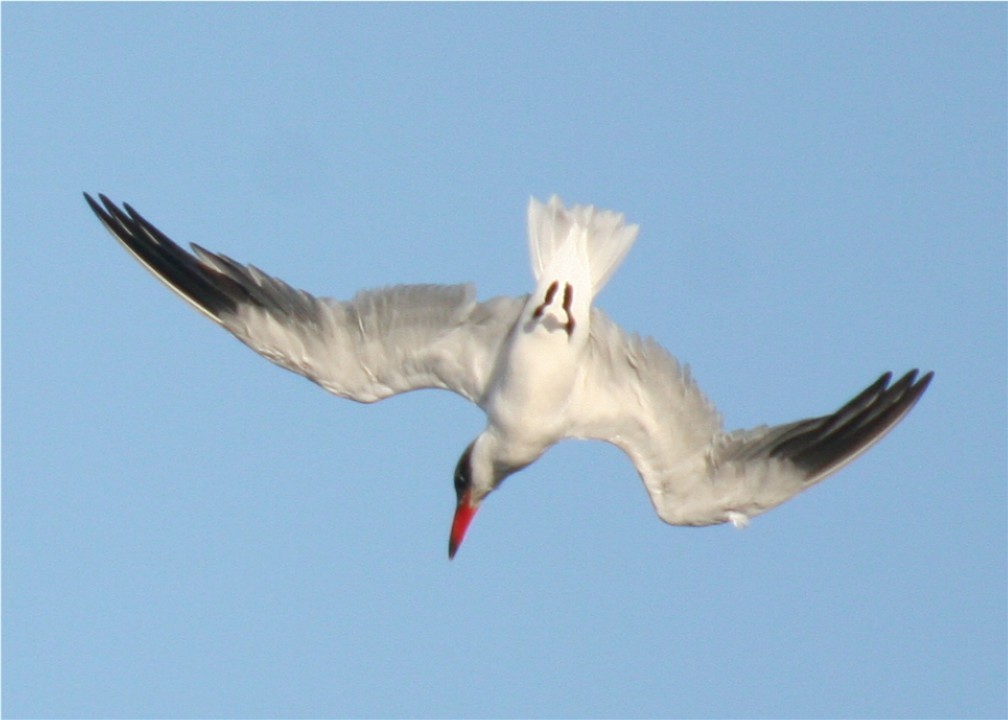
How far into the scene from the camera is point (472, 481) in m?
8.71

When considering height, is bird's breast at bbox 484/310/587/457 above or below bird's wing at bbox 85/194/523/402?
below

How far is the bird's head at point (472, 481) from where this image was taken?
8586 mm

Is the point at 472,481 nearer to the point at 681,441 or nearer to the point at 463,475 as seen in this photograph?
the point at 463,475

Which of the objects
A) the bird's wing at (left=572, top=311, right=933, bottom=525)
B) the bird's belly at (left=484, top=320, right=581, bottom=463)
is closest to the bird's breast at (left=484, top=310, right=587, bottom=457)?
the bird's belly at (left=484, top=320, right=581, bottom=463)

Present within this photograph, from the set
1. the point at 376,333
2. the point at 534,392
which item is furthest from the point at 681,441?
the point at 376,333

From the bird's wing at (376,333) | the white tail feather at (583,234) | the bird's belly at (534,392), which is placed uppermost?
the white tail feather at (583,234)

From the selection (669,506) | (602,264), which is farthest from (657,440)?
(602,264)

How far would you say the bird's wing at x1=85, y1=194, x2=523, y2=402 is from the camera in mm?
8398

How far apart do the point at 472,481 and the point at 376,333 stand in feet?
2.96

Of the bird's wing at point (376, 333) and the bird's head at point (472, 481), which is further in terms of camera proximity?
the bird's head at point (472, 481)

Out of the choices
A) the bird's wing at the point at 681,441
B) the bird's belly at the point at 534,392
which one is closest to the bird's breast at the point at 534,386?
the bird's belly at the point at 534,392

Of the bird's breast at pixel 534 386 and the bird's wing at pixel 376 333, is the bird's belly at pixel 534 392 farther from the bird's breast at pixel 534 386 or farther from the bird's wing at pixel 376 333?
the bird's wing at pixel 376 333

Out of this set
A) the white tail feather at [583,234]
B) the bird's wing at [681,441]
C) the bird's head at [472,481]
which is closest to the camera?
the bird's wing at [681,441]

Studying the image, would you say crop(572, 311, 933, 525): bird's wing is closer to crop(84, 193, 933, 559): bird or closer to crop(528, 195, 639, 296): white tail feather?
crop(84, 193, 933, 559): bird
